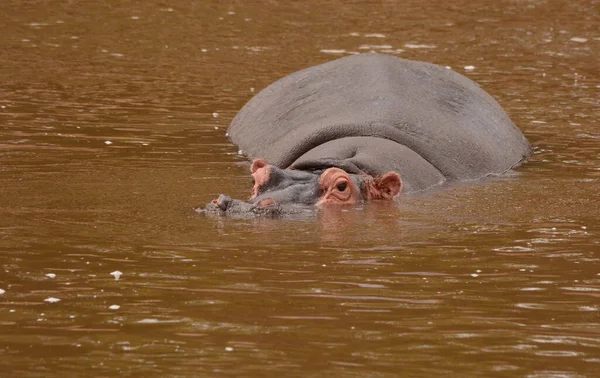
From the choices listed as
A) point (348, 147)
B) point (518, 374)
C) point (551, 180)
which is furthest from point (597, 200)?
point (518, 374)

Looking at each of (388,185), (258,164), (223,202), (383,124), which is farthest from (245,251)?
(383,124)

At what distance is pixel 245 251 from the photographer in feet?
26.6

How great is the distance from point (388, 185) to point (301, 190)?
0.69 meters

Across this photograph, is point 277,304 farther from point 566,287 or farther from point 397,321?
point 566,287

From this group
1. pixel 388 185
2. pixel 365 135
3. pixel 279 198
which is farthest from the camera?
pixel 365 135

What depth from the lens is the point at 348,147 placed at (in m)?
10.6

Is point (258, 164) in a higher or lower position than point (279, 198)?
higher

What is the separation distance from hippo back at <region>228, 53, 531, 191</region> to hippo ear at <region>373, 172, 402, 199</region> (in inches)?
10.5

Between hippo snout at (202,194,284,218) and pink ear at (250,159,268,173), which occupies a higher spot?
pink ear at (250,159,268,173)

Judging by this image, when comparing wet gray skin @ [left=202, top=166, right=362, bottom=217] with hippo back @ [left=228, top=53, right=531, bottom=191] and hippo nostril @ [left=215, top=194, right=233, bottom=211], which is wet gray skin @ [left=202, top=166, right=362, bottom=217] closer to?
hippo nostril @ [left=215, top=194, right=233, bottom=211]

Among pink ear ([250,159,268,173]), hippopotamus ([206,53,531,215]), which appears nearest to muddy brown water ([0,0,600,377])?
hippopotamus ([206,53,531,215])

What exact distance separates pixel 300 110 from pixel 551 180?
2.35 m

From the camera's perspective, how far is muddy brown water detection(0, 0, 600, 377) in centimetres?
619

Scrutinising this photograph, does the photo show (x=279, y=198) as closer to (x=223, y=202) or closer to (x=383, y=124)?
(x=223, y=202)
